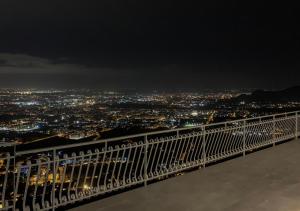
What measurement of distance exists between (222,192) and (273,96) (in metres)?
50.8

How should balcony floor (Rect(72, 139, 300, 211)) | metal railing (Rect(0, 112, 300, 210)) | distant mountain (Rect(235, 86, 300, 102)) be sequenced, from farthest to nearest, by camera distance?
distant mountain (Rect(235, 86, 300, 102)) < balcony floor (Rect(72, 139, 300, 211)) < metal railing (Rect(0, 112, 300, 210))

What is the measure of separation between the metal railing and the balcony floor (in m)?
0.37

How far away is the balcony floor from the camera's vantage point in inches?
270

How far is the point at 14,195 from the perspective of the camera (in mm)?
5750

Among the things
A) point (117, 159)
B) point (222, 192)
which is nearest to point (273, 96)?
point (222, 192)

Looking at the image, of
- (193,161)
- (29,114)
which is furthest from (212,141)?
→ (29,114)

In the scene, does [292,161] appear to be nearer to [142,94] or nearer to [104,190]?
[104,190]

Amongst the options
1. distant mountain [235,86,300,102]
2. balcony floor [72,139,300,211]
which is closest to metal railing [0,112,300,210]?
balcony floor [72,139,300,211]

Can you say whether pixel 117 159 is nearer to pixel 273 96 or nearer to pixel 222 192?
pixel 222 192

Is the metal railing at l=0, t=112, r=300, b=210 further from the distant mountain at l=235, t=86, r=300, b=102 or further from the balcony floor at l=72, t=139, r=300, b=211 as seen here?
the distant mountain at l=235, t=86, r=300, b=102

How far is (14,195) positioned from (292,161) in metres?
8.07

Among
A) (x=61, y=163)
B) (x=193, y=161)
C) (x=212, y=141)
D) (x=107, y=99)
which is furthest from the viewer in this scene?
(x=107, y=99)

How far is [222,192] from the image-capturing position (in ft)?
25.6

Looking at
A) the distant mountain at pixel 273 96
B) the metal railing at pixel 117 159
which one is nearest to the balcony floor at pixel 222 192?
the metal railing at pixel 117 159
